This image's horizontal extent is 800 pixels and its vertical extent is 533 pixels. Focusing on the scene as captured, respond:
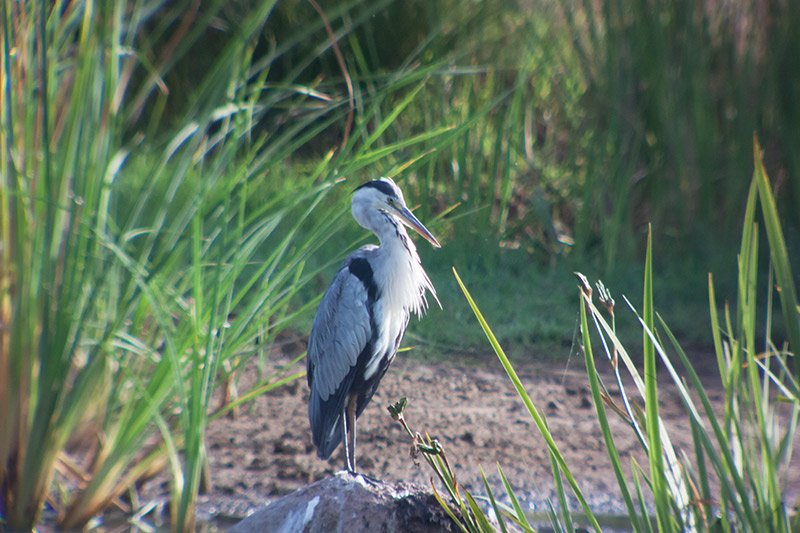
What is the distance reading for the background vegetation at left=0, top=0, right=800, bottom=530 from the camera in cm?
198

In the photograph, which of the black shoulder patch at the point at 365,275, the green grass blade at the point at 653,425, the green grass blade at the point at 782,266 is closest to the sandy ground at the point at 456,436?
the black shoulder patch at the point at 365,275

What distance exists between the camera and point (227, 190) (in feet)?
6.13

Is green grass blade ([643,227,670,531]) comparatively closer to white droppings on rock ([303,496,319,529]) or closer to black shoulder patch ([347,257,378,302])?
white droppings on rock ([303,496,319,529])

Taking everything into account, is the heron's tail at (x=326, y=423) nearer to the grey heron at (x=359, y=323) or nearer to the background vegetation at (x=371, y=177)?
the grey heron at (x=359, y=323)

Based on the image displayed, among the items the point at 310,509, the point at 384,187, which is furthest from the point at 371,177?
the point at 310,509

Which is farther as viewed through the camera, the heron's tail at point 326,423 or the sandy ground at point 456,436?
the sandy ground at point 456,436

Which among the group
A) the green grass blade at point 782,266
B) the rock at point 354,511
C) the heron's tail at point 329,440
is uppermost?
the green grass blade at point 782,266

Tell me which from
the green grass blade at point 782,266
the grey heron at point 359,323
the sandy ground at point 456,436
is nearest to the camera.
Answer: the green grass blade at point 782,266

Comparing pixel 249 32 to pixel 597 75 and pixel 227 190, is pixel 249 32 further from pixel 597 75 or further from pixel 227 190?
pixel 597 75

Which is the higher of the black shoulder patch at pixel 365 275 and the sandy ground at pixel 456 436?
the black shoulder patch at pixel 365 275

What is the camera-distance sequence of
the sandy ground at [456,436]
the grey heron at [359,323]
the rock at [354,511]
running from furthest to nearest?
the sandy ground at [456,436], the grey heron at [359,323], the rock at [354,511]

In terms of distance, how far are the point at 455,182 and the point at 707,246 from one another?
1.44 meters

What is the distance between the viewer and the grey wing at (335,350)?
8.19 ft

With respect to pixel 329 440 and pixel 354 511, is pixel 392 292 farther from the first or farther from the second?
pixel 354 511
